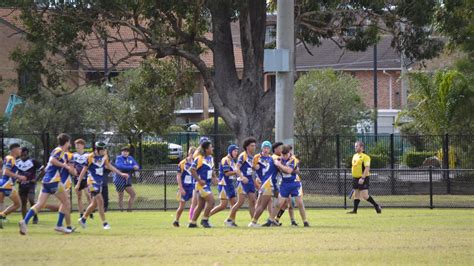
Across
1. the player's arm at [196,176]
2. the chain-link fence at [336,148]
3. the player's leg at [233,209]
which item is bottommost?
the player's leg at [233,209]

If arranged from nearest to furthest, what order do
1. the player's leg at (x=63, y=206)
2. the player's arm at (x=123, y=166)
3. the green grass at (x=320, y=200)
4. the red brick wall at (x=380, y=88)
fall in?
the player's leg at (x=63, y=206) < the player's arm at (x=123, y=166) < the green grass at (x=320, y=200) < the red brick wall at (x=380, y=88)

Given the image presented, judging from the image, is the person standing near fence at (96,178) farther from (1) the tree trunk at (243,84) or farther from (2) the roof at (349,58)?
(2) the roof at (349,58)

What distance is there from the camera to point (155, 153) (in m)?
40.1

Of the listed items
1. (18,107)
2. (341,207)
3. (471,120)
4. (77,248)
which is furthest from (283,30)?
(18,107)

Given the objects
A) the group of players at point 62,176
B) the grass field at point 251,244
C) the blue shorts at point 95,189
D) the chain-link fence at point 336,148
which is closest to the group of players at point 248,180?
the grass field at point 251,244

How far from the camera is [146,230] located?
18812 millimetres

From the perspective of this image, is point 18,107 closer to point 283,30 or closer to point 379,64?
point 283,30

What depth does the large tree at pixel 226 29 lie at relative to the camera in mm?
31875

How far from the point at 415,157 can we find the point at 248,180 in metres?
18.9

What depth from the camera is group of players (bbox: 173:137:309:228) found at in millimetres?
19266

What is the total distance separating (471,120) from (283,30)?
1656cm

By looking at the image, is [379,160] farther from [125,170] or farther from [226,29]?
[125,170]

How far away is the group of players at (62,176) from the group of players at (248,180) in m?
1.79

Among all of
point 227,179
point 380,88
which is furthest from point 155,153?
point 380,88
